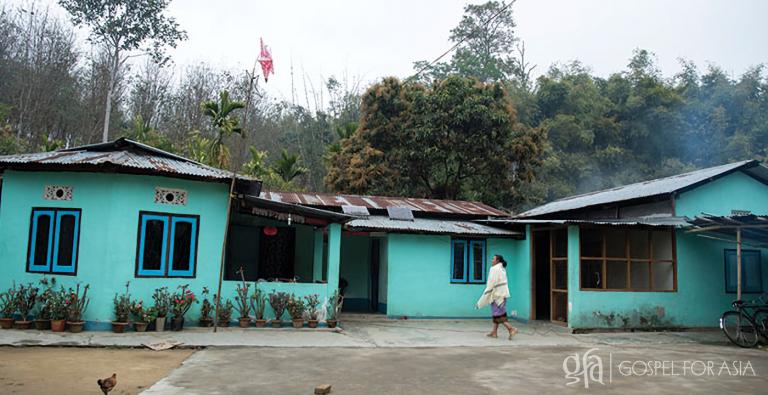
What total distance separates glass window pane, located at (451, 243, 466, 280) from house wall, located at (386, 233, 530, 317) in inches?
7.2

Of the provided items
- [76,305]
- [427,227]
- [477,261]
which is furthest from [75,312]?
[477,261]

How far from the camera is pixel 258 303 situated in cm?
1074

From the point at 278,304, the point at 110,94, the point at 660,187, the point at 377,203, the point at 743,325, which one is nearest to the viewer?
the point at 743,325

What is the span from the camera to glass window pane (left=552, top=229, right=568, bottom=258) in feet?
43.4

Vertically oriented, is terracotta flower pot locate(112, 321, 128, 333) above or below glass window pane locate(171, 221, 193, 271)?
below

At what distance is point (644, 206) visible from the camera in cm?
1327

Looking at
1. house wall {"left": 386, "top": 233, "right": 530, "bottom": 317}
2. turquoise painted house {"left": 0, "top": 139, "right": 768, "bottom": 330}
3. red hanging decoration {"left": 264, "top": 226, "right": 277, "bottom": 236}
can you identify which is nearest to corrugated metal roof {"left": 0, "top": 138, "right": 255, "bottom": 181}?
turquoise painted house {"left": 0, "top": 139, "right": 768, "bottom": 330}

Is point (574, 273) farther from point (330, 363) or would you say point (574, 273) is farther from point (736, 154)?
point (736, 154)

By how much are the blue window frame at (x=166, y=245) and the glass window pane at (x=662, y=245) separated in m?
10.4

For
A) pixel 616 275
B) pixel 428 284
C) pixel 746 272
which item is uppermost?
pixel 746 272

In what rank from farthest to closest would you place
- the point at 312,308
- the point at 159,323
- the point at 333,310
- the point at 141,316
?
the point at 333,310, the point at 312,308, the point at 159,323, the point at 141,316

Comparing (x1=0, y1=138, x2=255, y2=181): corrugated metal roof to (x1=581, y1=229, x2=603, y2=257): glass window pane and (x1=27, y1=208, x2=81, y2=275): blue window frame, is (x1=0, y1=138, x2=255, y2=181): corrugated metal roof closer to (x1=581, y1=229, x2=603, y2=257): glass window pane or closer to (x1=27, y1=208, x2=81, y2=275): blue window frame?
(x1=27, y1=208, x2=81, y2=275): blue window frame

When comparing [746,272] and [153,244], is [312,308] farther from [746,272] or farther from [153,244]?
[746,272]

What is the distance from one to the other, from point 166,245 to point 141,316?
4.41 feet
